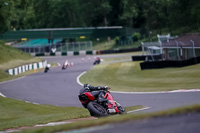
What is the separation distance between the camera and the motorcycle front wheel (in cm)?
984

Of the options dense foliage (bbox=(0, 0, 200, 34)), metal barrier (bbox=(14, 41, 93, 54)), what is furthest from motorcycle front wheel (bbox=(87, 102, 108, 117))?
metal barrier (bbox=(14, 41, 93, 54))

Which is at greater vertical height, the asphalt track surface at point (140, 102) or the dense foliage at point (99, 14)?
the dense foliage at point (99, 14)

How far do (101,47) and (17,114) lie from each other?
6676 centimetres

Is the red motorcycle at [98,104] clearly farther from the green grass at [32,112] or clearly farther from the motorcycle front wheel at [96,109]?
the green grass at [32,112]

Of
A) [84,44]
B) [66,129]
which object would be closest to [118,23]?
[84,44]

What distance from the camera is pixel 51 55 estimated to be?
72.2 metres

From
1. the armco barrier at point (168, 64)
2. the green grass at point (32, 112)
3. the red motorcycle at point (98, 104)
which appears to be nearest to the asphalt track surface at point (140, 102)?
the green grass at point (32, 112)

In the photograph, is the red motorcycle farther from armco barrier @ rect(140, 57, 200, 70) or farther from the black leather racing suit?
armco barrier @ rect(140, 57, 200, 70)

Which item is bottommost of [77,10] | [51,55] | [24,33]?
[51,55]

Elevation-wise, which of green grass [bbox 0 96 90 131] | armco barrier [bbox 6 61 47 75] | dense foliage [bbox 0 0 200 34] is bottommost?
armco barrier [bbox 6 61 47 75]

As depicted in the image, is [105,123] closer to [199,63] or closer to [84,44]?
[199,63]

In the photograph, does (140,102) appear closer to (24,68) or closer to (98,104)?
(98,104)

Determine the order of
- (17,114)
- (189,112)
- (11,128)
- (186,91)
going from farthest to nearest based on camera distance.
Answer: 1. (186,91)
2. (17,114)
3. (11,128)
4. (189,112)

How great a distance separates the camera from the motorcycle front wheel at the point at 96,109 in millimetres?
9836
